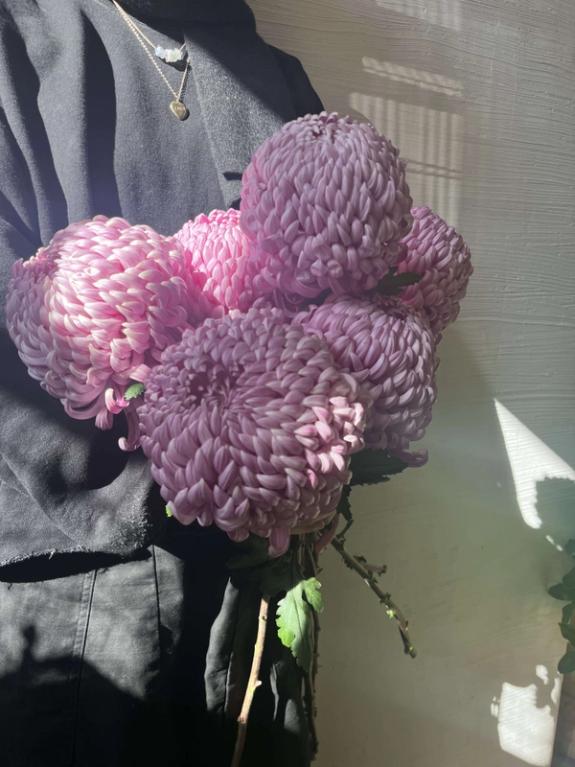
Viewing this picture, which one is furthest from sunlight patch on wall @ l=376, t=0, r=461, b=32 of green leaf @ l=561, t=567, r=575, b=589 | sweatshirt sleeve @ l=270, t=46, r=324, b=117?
green leaf @ l=561, t=567, r=575, b=589

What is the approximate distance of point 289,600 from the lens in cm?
42

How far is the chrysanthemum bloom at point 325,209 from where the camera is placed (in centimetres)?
34

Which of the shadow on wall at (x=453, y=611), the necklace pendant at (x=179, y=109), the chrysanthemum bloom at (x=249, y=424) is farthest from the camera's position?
the shadow on wall at (x=453, y=611)

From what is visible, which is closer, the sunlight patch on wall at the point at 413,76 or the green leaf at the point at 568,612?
the sunlight patch on wall at the point at 413,76

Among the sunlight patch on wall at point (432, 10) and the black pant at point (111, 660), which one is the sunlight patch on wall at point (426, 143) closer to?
the sunlight patch on wall at point (432, 10)

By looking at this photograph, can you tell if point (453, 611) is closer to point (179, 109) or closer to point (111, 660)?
point (111, 660)

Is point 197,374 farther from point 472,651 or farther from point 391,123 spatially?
point 472,651

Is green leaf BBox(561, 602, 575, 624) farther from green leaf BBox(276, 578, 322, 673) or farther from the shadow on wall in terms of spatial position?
green leaf BBox(276, 578, 322, 673)

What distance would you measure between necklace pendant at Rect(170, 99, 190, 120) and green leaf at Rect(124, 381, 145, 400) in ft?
1.03

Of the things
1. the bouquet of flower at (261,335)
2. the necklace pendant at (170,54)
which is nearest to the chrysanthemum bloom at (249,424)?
the bouquet of flower at (261,335)

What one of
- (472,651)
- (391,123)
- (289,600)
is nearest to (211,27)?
(391,123)

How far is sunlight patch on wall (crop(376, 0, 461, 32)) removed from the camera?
0.83 m

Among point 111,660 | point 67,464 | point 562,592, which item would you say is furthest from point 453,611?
point 67,464

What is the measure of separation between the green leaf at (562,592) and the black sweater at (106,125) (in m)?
0.97
